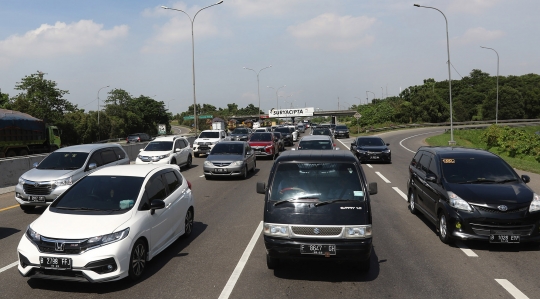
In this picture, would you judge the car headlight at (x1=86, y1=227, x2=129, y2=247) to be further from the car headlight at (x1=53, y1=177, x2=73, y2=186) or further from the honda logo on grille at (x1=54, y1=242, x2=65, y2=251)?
the car headlight at (x1=53, y1=177, x2=73, y2=186)

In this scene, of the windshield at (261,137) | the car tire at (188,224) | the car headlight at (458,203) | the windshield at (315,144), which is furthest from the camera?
the windshield at (261,137)

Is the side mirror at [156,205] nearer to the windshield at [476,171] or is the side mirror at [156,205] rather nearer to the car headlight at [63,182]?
the windshield at [476,171]

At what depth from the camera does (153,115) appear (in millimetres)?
99875

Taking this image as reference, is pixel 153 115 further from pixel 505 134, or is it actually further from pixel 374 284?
pixel 374 284

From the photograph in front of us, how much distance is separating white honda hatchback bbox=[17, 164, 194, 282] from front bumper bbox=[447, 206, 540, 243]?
518 centimetres

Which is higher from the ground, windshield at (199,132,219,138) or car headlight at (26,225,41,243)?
A: windshield at (199,132,219,138)

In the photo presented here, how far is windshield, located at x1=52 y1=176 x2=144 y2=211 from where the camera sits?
6.93 m

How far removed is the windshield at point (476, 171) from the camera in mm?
8859

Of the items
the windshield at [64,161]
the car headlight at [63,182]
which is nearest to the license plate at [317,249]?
the car headlight at [63,182]

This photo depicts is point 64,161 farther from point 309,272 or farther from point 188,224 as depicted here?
point 309,272

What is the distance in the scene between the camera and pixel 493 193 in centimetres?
812

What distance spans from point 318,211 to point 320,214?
6 cm

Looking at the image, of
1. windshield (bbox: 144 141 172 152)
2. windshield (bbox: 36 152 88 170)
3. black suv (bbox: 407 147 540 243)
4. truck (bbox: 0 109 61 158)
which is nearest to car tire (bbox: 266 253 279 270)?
black suv (bbox: 407 147 540 243)

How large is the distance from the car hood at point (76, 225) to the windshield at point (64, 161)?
6397mm
